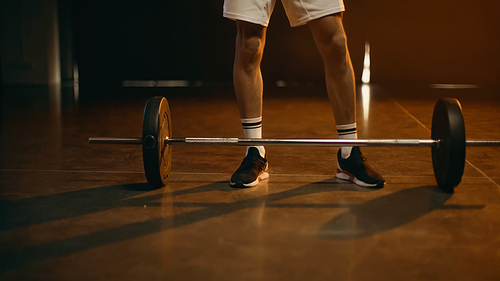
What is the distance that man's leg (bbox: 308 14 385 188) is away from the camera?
149cm

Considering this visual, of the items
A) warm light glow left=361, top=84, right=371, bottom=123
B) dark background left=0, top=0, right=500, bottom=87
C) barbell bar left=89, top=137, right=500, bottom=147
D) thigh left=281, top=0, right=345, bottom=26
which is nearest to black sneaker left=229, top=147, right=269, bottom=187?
barbell bar left=89, top=137, right=500, bottom=147

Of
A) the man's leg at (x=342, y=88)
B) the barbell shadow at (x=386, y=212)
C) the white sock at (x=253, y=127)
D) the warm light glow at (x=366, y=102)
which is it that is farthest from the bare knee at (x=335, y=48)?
the warm light glow at (x=366, y=102)

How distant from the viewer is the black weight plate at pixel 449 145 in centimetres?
130

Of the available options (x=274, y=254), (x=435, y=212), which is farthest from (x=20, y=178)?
(x=435, y=212)

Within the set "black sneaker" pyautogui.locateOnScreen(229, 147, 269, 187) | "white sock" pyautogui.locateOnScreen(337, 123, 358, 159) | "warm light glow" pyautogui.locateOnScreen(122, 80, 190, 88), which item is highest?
"white sock" pyautogui.locateOnScreen(337, 123, 358, 159)

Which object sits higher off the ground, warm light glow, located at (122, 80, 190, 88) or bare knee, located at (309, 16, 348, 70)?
bare knee, located at (309, 16, 348, 70)

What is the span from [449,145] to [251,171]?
58cm

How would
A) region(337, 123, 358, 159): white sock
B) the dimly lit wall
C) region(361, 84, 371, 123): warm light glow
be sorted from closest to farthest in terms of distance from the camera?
1. region(337, 123, 358, 159): white sock
2. region(361, 84, 371, 123): warm light glow
3. the dimly lit wall

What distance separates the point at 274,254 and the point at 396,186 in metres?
0.64

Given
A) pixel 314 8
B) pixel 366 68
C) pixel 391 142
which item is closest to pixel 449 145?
pixel 391 142

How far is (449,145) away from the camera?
→ 1308 millimetres

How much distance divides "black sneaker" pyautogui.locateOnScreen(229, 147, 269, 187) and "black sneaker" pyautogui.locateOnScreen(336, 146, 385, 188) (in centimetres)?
25

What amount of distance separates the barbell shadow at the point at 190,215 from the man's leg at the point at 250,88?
67mm

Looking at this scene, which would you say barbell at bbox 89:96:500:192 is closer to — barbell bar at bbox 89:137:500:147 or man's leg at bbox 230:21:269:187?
barbell bar at bbox 89:137:500:147
